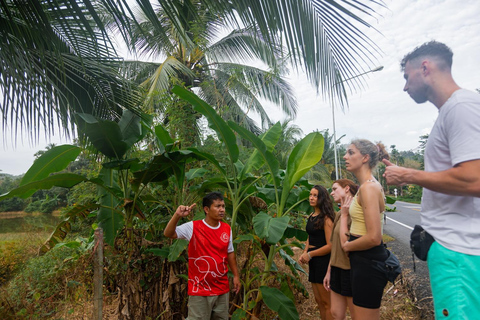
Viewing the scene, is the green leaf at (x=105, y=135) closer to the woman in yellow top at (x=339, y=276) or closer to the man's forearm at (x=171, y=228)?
the man's forearm at (x=171, y=228)

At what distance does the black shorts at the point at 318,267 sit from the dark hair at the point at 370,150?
1.57 meters

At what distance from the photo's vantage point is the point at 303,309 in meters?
4.59

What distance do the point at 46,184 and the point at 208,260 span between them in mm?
1712

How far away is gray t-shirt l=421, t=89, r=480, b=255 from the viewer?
1.06 m

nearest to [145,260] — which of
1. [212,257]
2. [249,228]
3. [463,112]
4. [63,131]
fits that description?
[212,257]

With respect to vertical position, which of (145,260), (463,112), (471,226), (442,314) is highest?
(463,112)

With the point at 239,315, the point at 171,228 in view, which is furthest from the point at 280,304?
the point at 171,228

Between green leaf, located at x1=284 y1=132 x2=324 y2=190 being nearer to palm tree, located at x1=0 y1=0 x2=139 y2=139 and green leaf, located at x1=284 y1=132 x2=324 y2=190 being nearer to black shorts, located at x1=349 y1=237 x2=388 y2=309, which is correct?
black shorts, located at x1=349 y1=237 x2=388 y2=309

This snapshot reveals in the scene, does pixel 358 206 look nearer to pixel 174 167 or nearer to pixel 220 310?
pixel 220 310

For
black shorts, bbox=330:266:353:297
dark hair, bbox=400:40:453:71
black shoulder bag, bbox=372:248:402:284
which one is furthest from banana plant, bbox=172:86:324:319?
dark hair, bbox=400:40:453:71

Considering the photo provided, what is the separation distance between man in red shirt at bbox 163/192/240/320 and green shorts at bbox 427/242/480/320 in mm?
1920

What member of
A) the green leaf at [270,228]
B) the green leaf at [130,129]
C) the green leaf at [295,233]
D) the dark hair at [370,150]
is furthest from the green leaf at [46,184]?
the dark hair at [370,150]

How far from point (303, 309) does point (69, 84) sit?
14.1 feet

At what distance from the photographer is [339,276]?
2.84m
